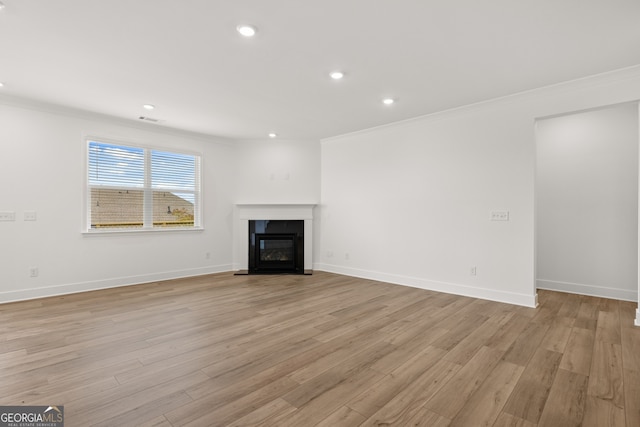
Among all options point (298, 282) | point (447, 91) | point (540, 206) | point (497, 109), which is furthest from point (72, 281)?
point (540, 206)

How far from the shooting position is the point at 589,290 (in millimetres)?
4371

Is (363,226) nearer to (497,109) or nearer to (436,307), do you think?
(436,307)

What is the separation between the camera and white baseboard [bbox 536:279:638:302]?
4078 mm

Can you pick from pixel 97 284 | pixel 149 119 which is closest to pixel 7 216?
pixel 97 284

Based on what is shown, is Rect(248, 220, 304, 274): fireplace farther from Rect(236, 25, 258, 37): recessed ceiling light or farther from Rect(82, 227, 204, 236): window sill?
Rect(236, 25, 258, 37): recessed ceiling light

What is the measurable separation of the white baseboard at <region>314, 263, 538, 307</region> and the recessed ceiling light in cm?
396

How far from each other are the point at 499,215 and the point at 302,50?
10.3ft

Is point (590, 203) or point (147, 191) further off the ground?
point (147, 191)

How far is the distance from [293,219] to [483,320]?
12.3 ft

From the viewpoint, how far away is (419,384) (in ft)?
6.88

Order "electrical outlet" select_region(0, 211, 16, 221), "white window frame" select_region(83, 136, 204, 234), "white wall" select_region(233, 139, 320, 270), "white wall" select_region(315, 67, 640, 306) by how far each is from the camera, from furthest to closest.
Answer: "white wall" select_region(233, 139, 320, 270)
"white window frame" select_region(83, 136, 204, 234)
"electrical outlet" select_region(0, 211, 16, 221)
"white wall" select_region(315, 67, 640, 306)

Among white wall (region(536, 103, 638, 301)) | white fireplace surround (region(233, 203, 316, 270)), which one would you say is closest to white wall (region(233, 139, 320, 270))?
white fireplace surround (region(233, 203, 316, 270))

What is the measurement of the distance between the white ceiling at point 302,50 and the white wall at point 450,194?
32 centimetres

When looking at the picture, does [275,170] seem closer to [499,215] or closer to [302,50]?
[302,50]
